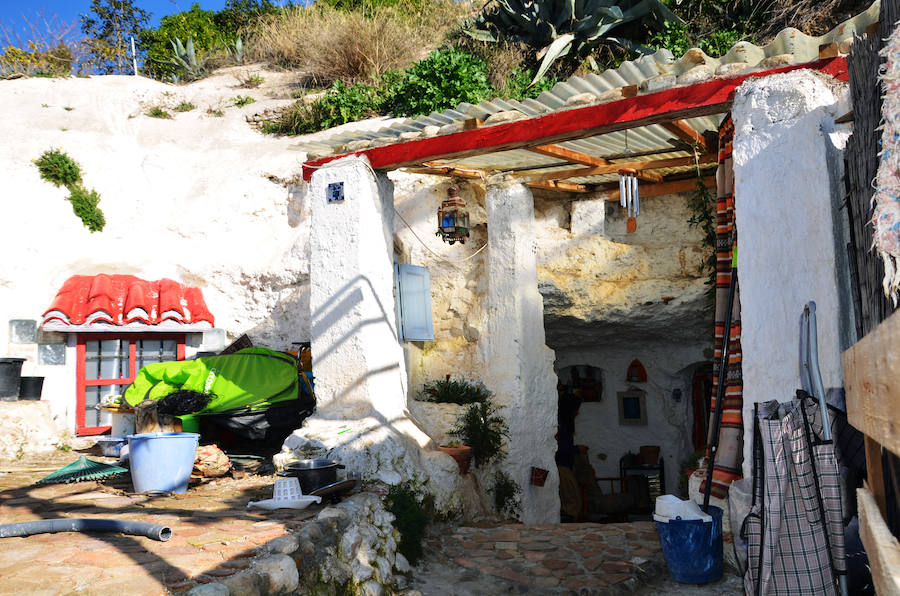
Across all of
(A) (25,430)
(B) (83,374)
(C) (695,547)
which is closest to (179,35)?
(B) (83,374)

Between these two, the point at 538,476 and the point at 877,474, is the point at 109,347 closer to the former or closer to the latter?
the point at 538,476

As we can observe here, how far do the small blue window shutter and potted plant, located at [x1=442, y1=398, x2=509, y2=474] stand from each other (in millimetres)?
1025

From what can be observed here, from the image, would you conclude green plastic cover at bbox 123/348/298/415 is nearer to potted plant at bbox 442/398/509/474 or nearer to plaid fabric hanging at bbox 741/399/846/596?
potted plant at bbox 442/398/509/474

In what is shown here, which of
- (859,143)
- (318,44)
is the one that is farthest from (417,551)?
(318,44)

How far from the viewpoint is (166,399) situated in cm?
738

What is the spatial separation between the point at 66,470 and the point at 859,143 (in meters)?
6.55

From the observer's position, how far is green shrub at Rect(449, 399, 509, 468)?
25.1 feet

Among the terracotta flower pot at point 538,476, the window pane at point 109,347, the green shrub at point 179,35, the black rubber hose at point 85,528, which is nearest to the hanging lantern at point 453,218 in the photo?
the terracotta flower pot at point 538,476

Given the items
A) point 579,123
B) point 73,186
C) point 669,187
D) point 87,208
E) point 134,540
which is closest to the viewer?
point 134,540

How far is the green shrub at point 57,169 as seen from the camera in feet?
33.6

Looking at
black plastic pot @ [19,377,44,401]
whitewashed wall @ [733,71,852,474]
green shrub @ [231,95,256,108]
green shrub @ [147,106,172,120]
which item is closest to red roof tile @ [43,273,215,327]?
black plastic pot @ [19,377,44,401]

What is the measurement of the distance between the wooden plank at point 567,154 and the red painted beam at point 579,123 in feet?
1.41

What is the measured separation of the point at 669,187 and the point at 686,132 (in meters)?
2.55

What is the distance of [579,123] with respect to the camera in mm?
5629
